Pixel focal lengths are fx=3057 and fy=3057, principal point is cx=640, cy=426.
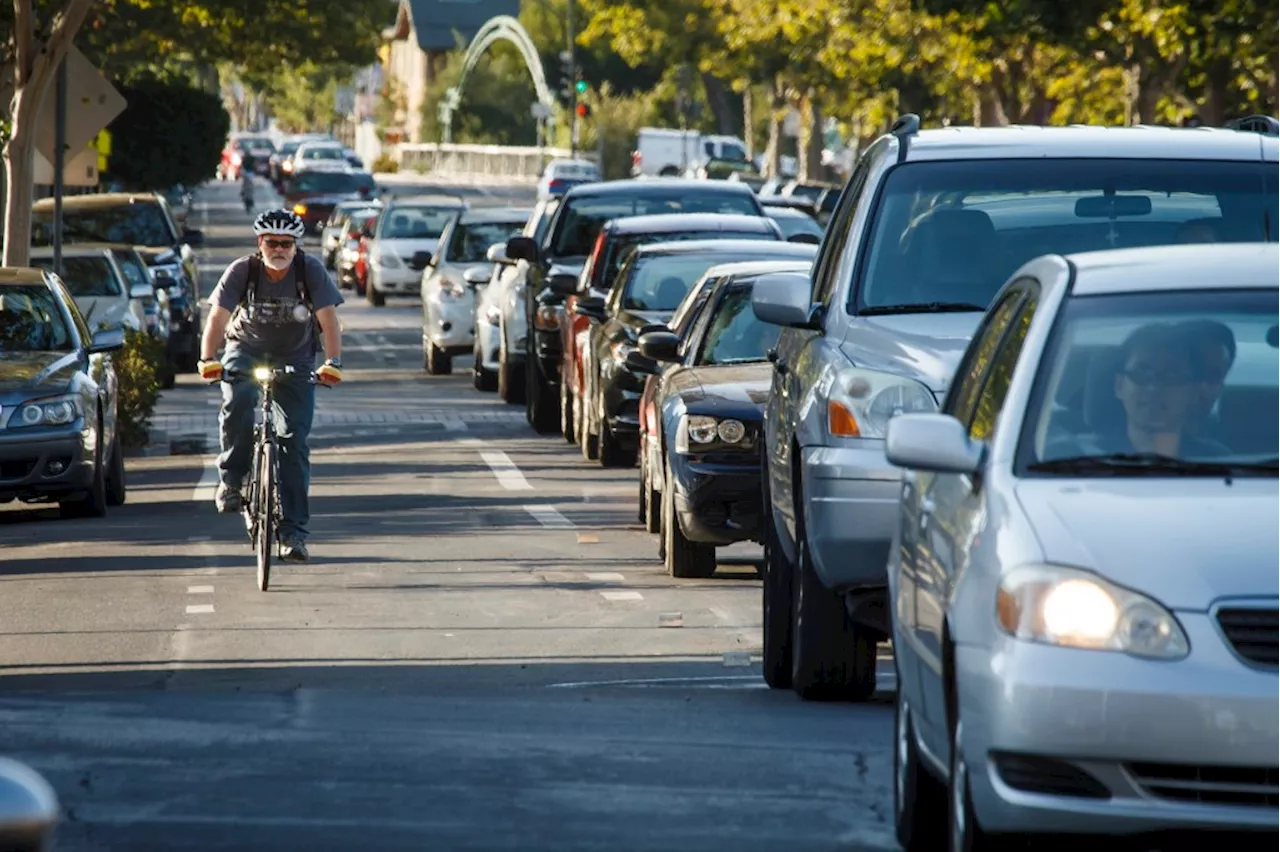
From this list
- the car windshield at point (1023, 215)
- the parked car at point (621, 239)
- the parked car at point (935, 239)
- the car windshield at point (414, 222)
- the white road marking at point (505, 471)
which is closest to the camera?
the parked car at point (935, 239)

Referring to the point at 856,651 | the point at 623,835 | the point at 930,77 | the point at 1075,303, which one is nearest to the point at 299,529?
the point at 856,651

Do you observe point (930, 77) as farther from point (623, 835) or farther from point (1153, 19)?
point (623, 835)

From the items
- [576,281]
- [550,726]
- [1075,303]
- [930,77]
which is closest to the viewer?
[1075,303]

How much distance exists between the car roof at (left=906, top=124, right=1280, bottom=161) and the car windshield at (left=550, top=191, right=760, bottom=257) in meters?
14.1

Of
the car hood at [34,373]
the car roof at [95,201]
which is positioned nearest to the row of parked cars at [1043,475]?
the car hood at [34,373]

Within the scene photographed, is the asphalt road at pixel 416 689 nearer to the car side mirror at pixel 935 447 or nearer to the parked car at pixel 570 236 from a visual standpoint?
the car side mirror at pixel 935 447

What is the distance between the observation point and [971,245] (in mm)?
10211

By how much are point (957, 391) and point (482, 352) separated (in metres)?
22.1

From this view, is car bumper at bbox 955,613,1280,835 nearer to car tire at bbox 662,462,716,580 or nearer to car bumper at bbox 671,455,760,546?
car bumper at bbox 671,455,760,546

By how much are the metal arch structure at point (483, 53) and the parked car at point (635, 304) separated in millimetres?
104871

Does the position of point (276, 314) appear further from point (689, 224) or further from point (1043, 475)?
point (1043, 475)

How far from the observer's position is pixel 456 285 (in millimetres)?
32062

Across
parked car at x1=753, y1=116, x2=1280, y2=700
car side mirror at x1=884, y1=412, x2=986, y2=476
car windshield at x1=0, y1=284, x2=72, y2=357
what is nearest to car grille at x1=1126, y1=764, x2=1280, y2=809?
car side mirror at x1=884, y1=412, x2=986, y2=476

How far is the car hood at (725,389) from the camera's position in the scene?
589 inches
